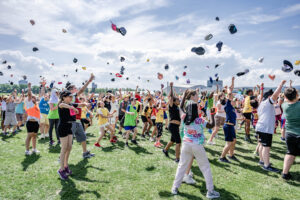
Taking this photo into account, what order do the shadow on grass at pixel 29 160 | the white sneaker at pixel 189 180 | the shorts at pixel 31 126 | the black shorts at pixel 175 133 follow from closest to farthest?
1. the white sneaker at pixel 189 180
2. the shadow on grass at pixel 29 160
3. the black shorts at pixel 175 133
4. the shorts at pixel 31 126

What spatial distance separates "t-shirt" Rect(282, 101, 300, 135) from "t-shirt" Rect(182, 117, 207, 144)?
9.11 ft

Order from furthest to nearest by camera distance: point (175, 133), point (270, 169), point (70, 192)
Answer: point (175, 133), point (270, 169), point (70, 192)

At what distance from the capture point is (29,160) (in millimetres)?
6230

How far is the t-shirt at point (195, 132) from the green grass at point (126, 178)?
1308 mm

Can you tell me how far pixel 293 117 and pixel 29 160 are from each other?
26.9 feet

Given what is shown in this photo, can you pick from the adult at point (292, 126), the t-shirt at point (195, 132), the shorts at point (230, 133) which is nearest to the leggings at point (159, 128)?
the shorts at point (230, 133)

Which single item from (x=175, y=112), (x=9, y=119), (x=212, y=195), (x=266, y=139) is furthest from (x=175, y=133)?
(x=9, y=119)

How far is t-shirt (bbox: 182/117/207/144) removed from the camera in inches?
155

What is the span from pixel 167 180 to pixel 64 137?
9.76ft

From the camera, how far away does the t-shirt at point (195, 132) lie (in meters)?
3.95

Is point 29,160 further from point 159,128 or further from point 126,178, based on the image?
point 159,128

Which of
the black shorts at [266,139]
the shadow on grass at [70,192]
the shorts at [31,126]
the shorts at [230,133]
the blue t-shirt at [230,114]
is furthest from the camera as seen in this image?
the shorts at [31,126]

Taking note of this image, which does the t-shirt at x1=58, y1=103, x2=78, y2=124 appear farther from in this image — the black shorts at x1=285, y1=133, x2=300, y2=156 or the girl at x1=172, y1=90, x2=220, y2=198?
the black shorts at x1=285, y1=133, x2=300, y2=156

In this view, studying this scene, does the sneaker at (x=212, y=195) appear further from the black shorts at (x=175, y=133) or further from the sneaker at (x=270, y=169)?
the sneaker at (x=270, y=169)
